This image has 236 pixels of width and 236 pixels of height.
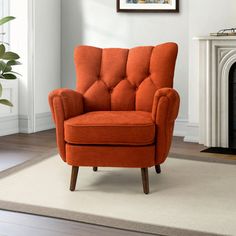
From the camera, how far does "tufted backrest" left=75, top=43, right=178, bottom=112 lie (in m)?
3.21

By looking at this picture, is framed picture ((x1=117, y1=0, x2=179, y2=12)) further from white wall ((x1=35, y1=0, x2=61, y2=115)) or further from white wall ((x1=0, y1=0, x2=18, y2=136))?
white wall ((x1=0, y1=0, x2=18, y2=136))

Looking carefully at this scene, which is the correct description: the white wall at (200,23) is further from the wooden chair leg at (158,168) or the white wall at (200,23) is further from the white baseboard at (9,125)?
the white baseboard at (9,125)

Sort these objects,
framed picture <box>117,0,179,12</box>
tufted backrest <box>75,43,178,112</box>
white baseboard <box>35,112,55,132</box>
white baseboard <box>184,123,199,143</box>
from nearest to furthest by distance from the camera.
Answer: tufted backrest <box>75,43,178,112</box> < white baseboard <box>184,123,199,143</box> < framed picture <box>117,0,179,12</box> < white baseboard <box>35,112,55,132</box>

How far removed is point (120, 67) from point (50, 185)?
1037 mm

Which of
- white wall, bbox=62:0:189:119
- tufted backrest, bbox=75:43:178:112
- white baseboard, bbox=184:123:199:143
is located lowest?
white baseboard, bbox=184:123:199:143

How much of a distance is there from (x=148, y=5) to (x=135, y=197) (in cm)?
296

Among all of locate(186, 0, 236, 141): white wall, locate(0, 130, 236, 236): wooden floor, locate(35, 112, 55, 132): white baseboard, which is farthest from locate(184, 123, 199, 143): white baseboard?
locate(35, 112, 55, 132): white baseboard

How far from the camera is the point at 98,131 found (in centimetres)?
274

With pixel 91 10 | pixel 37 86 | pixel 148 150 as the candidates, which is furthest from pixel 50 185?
pixel 91 10

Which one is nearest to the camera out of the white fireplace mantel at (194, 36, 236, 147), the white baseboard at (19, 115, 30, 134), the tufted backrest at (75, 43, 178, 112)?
the tufted backrest at (75, 43, 178, 112)

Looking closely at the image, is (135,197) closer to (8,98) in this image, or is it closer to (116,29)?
(8,98)

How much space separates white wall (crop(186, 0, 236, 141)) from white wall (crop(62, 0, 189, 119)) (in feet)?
1.24

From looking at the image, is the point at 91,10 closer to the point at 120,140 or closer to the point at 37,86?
the point at 37,86

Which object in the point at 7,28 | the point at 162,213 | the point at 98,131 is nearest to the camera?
the point at 162,213
